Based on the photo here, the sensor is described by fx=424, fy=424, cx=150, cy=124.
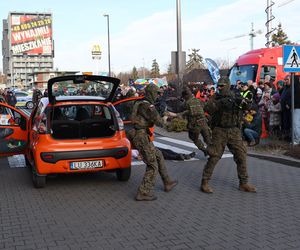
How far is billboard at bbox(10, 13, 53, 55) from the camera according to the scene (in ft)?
325

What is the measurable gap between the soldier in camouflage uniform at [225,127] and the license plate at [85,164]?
5.81 ft

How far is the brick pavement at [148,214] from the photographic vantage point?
15.4ft

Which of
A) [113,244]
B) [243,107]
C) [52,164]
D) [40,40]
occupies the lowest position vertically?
[113,244]

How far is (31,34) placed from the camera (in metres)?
100

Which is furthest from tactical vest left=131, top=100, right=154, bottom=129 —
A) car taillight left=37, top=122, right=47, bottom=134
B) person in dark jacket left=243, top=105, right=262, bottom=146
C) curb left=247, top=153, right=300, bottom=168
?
person in dark jacket left=243, top=105, right=262, bottom=146

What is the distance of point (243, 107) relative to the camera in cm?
643

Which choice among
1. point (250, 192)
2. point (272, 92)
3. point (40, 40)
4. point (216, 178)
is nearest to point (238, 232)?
point (250, 192)

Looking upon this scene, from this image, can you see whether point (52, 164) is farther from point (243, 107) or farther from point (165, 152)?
point (165, 152)

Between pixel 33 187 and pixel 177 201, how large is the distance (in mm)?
2668

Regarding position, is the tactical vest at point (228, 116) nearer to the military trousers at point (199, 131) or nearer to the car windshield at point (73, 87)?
the car windshield at point (73, 87)

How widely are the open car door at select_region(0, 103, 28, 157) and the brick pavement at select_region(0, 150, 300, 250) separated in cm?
56

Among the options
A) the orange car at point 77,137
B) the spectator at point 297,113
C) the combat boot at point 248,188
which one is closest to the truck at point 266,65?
the spectator at point 297,113

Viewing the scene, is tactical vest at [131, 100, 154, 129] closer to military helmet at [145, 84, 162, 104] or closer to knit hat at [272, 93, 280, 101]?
military helmet at [145, 84, 162, 104]

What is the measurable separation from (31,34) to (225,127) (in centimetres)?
10016
